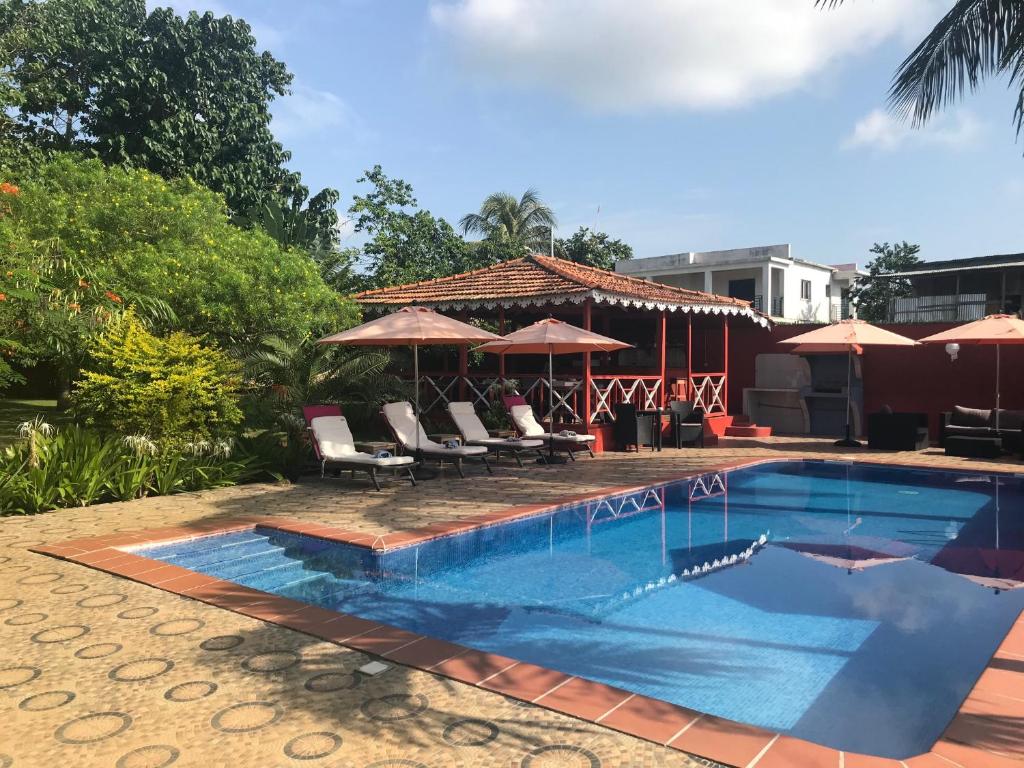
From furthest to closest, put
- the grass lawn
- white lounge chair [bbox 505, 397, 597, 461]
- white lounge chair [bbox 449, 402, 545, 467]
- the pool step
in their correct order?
the grass lawn
white lounge chair [bbox 505, 397, 597, 461]
white lounge chair [bbox 449, 402, 545, 467]
the pool step

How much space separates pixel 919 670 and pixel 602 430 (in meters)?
10.8

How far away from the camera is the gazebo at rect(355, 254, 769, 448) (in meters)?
15.2

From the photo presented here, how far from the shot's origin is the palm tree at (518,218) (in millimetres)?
43219

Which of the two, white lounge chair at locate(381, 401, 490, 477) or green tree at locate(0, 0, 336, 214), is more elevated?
green tree at locate(0, 0, 336, 214)

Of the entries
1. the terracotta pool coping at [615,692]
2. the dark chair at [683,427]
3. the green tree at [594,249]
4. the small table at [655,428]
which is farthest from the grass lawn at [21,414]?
the green tree at [594,249]

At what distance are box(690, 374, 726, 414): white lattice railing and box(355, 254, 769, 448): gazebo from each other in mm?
36

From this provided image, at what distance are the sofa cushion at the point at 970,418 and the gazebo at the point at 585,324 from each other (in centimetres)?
503

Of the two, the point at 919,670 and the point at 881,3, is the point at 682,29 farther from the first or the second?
the point at 919,670

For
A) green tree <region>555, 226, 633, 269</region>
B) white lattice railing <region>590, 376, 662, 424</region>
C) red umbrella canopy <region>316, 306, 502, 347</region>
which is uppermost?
green tree <region>555, 226, 633, 269</region>

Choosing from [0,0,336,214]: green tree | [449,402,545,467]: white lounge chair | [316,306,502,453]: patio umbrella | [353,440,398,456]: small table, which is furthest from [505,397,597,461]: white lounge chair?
[0,0,336,214]: green tree

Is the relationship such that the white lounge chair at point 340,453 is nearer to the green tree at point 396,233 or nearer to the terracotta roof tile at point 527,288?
the terracotta roof tile at point 527,288

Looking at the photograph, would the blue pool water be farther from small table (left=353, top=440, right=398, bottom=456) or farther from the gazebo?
the gazebo

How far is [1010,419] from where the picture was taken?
14.9 meters

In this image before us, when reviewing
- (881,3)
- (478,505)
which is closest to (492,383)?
(478,505)
